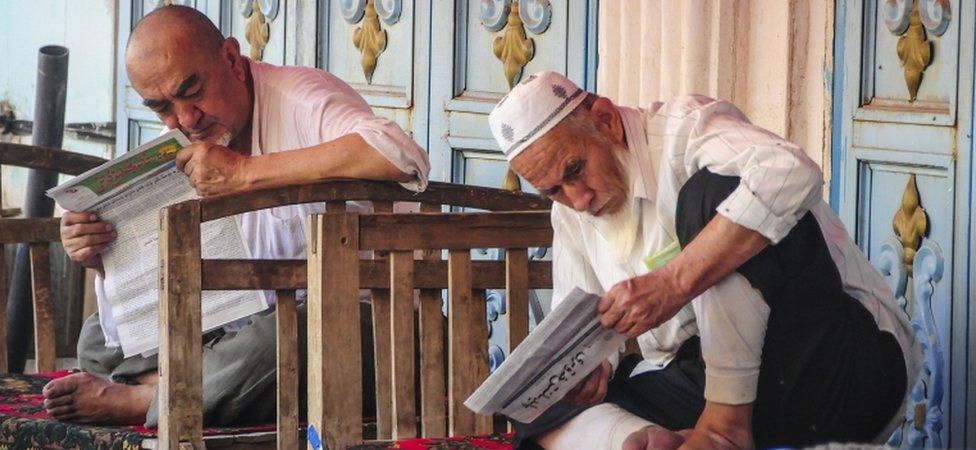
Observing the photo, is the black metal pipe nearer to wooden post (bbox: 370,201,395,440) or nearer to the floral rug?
the floral rug

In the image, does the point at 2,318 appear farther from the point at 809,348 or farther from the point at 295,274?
the point at 809,348

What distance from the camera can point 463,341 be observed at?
3436 mm

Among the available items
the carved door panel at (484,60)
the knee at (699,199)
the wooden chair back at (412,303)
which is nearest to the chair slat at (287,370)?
the wooden chair back at (412,303)

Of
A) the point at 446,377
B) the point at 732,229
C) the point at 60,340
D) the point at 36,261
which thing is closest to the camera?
the point at 732,229

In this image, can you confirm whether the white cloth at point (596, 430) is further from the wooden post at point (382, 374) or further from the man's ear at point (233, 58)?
the man's ear at point (233, 58)

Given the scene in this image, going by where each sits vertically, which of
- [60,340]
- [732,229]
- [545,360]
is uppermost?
[732,229]

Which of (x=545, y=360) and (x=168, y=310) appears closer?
(x=545, y=360)

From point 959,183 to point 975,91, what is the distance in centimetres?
20

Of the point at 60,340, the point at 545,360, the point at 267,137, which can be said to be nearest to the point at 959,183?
the point at 545,360

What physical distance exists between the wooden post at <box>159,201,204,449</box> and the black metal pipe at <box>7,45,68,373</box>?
3085mm

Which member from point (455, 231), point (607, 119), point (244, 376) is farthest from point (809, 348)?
point (244, 376)

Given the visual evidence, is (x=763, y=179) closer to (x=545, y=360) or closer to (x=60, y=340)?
(x=545, y=360)

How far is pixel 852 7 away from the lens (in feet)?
12.9

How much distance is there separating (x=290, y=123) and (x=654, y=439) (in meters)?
1.42
